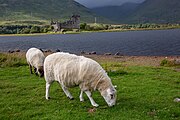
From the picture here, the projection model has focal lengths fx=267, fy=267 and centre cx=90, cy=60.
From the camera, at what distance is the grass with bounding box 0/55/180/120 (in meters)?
12.3

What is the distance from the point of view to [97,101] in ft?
46.9

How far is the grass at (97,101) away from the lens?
40.3 feet

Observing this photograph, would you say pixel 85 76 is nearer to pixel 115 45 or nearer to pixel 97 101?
pixel 97 101

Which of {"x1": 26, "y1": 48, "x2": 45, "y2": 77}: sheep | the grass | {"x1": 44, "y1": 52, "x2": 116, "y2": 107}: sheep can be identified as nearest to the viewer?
the grass

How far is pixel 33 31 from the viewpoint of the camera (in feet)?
602

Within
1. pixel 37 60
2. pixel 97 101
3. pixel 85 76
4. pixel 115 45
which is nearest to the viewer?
pixel 85 76

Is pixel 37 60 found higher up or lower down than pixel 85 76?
lower down

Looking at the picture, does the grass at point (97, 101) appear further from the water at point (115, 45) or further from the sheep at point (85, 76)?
the water at point (115, 45)

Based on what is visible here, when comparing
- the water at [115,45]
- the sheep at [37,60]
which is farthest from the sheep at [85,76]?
the water at [115,45]

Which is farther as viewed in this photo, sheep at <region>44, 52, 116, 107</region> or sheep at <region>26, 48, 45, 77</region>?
sheep at <region>26, 48, 45, 77</region>

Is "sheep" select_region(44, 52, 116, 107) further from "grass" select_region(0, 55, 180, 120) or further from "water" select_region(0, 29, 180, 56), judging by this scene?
"water" select_region(0, 29, 180, 56)

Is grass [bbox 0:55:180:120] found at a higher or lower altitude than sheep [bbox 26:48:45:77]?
lower

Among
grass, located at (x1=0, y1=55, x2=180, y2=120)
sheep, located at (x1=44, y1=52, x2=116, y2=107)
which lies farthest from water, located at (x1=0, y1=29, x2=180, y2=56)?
sheep, located at (x1=44, y1=52, x2=116, y2=107)

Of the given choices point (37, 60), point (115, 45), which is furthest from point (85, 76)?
point (115, 45)
